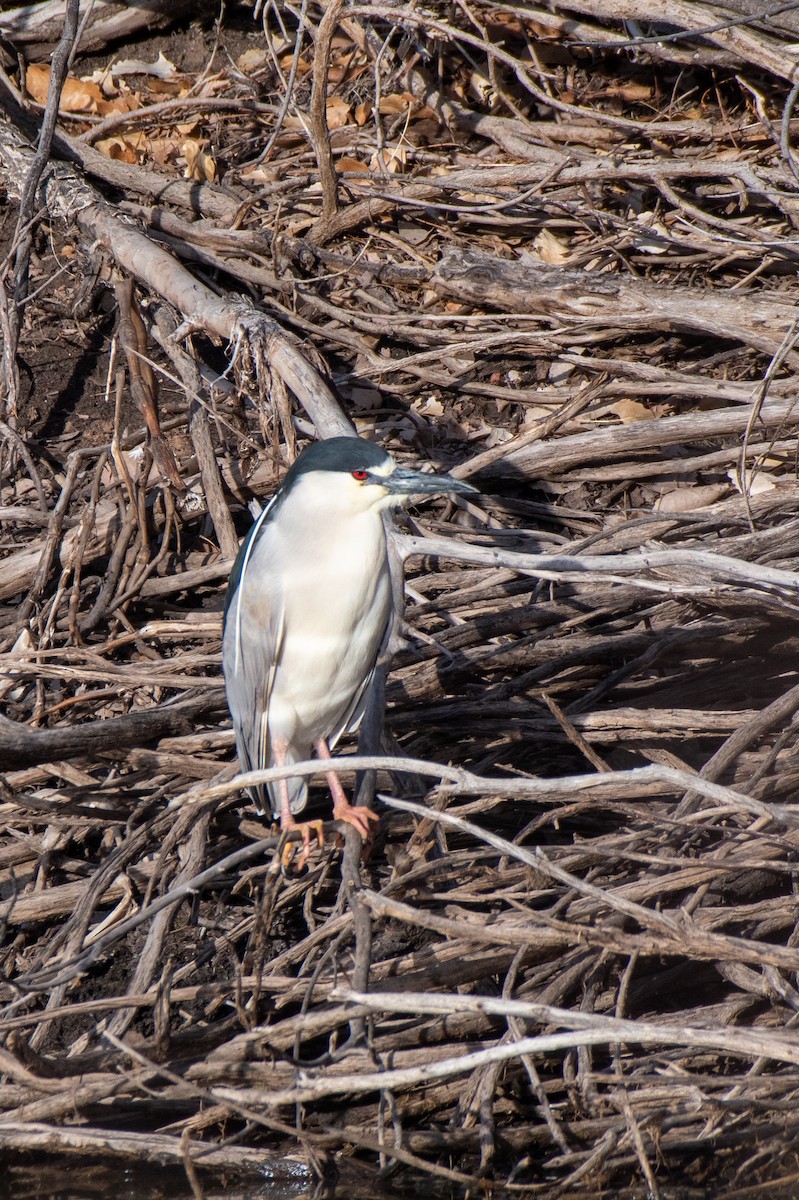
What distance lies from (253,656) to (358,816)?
506 mm

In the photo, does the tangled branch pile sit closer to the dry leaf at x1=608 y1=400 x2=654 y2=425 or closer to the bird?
the dry leaf at x1=608 y1=400 x2=654 y2=425

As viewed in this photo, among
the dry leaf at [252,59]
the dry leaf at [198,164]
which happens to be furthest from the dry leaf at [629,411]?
the dry leaf at [252,59]

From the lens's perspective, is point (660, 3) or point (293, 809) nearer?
point (293, 809)

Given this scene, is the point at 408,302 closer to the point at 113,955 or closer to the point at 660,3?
the point at 660,3

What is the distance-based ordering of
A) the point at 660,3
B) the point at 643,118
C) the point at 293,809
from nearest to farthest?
the point at 293,809 < the point at 660,3 < the point at 643,118

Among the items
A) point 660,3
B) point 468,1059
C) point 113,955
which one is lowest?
point 113,955

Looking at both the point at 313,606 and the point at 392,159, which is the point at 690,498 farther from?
the point at 392,159

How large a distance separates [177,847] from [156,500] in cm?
154

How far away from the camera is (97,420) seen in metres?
4.80

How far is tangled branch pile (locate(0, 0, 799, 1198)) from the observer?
2617 mm

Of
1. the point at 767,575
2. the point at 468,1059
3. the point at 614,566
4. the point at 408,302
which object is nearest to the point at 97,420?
the point at 408,302

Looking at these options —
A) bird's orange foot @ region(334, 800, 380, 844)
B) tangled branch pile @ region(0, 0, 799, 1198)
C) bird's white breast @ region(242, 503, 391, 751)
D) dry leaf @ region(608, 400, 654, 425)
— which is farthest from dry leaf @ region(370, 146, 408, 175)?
bird's orange foot @ region(334, 800, 380, 844)

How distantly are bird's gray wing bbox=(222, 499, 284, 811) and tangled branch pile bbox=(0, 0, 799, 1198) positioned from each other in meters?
0.19

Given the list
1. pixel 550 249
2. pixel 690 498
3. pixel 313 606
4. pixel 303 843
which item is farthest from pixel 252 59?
pixel 303 843
